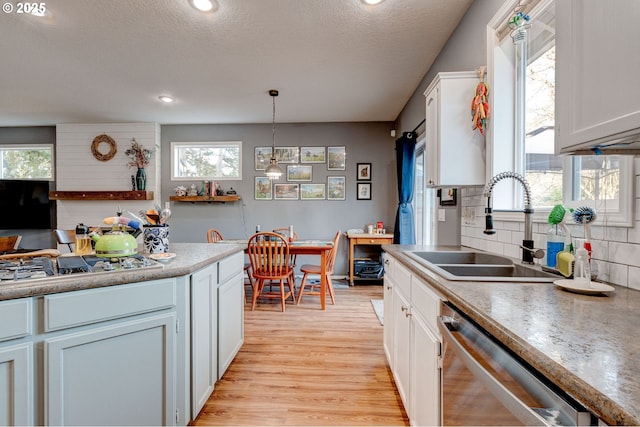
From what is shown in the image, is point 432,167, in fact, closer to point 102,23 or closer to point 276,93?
point 276,93

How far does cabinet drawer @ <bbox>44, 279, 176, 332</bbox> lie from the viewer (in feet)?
3.37

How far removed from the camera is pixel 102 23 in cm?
221

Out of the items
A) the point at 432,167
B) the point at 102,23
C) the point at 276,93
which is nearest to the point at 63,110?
the point at 102,23

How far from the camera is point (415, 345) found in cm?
132

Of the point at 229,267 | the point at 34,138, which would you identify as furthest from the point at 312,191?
the point at 34,138

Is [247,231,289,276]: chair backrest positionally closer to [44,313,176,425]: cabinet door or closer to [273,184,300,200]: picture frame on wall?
[273,184,300,200]: picture frame on wall

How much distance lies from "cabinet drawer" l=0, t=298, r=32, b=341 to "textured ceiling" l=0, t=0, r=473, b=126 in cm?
Answer: 206

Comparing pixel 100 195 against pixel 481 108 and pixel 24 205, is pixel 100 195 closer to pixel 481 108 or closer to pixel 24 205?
pixel 24 205

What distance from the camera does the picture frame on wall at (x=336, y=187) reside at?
15.4ft

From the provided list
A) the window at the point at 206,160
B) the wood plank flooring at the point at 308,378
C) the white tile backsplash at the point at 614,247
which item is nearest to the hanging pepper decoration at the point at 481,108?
the white tile backsplash at the point at 614,247

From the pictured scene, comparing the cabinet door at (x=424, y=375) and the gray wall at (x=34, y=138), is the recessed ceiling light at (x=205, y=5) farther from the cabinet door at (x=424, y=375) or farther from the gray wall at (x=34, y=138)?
the gray wall at (x=34, y=138)

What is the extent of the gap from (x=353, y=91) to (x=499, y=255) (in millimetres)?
2629

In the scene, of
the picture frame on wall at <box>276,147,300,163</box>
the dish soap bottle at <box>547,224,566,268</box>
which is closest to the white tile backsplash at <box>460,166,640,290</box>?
the dish soap bottle at <box>547,224,566,268</box>

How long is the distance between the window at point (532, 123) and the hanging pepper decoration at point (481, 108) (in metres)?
0.05
